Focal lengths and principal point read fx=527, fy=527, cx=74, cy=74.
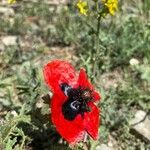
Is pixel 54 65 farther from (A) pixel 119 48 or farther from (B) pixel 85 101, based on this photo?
(A) pixel 119 48

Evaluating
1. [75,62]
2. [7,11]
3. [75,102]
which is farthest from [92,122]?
[7,11]

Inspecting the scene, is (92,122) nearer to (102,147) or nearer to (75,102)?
(75,102)

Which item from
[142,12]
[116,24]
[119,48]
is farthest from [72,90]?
[142,12]

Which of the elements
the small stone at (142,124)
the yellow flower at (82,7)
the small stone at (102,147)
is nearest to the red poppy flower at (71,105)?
the yellow flower at (82,7)

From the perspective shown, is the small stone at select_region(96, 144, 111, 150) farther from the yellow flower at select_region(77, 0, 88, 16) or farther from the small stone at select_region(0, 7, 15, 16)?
the small stone at select_region(0, 7, 15, 16)

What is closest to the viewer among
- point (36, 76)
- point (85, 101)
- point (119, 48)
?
point (85, 101)

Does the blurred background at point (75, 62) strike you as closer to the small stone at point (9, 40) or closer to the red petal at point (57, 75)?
the small stone at point (9, 40)
